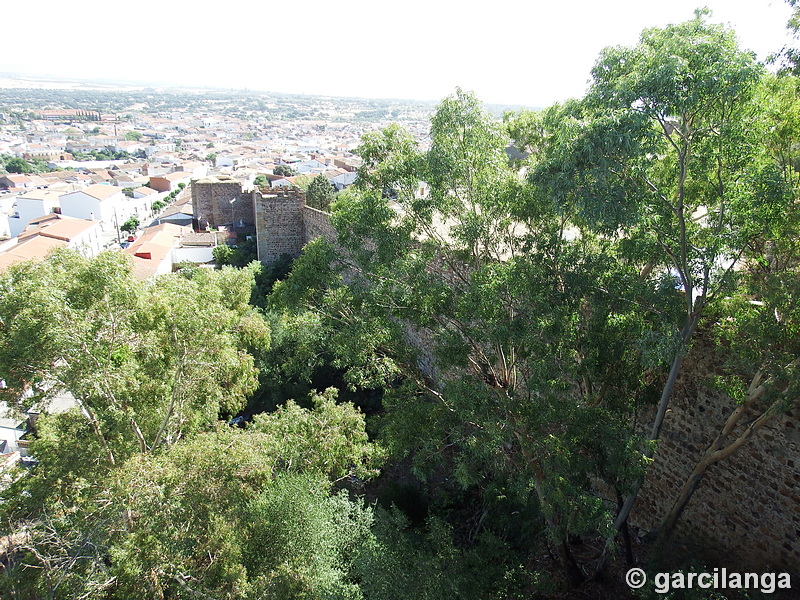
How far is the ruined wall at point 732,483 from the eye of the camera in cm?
583

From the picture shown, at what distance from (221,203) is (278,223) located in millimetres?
8532

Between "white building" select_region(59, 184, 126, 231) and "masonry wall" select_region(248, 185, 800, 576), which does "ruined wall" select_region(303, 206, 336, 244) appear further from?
"white building" select_region(59, 184, 126, 231)

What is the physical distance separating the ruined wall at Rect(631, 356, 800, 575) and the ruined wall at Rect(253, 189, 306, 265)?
15.0 meters

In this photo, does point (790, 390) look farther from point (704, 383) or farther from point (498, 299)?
point (498, 299)

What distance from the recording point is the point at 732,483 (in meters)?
6.31

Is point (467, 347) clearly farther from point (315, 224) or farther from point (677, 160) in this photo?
point (315, 224)

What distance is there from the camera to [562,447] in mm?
5125

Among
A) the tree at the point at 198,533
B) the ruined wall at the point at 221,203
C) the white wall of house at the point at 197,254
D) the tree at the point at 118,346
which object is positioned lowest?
the tree at the point at 198,533

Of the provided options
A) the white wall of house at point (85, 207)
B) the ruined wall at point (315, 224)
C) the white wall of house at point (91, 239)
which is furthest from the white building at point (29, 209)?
the ruined wall at point (315, 224)

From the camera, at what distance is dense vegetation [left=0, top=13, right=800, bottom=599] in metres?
4.71

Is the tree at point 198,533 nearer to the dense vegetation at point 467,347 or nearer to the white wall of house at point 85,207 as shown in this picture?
the dense vegetation at point 467,347

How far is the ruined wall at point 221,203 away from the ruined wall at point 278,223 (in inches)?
284

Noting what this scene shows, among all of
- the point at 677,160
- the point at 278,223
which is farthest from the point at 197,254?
the point at 677,160

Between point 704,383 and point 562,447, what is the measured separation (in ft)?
7.13
